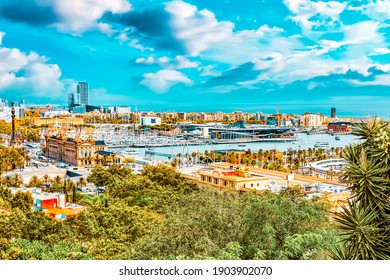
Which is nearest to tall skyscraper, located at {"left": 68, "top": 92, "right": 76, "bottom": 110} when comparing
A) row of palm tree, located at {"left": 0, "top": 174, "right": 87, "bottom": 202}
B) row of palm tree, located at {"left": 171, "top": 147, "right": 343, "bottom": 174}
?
row of palm tree, located at {"left": 0, "top": 174, "right": 87, "bottom": 202}

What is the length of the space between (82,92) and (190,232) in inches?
88.0

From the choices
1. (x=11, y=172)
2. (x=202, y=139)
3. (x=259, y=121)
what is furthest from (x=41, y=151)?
(x=259, y=121)

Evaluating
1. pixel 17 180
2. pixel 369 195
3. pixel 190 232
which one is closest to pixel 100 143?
pixel 17 180

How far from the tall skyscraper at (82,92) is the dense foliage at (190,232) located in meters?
1.08

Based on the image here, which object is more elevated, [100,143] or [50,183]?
[100,143]

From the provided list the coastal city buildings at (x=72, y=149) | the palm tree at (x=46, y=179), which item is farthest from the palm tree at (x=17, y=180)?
the coastal city buildings at (x=72, y=149)

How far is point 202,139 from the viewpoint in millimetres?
9016

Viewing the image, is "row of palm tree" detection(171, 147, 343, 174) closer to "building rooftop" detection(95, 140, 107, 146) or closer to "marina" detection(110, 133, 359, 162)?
"marina" detection(110, 133, 359, 162)

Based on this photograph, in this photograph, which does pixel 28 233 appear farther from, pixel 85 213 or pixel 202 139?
pixel 202 139

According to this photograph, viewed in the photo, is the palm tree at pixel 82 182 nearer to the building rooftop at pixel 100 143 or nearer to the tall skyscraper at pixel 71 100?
the building rooftop at pixel 100 143

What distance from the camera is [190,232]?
250cm

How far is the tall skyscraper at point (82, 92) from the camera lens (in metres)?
4.22

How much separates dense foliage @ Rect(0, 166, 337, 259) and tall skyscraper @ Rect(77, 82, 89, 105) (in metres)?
1.08

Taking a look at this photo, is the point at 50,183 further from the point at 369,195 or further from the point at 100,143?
the point at 369,195
